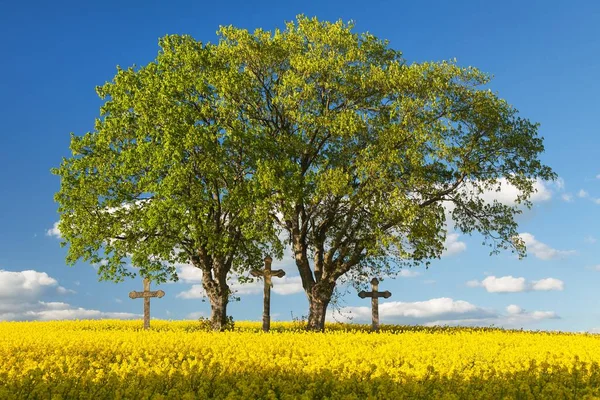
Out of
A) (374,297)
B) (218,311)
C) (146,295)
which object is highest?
(146,295)

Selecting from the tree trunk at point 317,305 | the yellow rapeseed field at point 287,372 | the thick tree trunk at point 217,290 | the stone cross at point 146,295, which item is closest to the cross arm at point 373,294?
the tree trunk at point 317,305

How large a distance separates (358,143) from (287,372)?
65.4ft

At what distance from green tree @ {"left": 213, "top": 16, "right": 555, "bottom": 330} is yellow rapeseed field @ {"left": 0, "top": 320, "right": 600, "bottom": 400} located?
1085 centimetres

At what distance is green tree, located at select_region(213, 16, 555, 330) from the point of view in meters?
29.4

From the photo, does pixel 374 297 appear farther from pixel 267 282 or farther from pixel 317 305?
pixel 267 282

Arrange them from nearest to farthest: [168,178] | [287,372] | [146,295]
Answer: [287,372] → [168,178] → [146,295]

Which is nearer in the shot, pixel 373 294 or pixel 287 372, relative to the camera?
pixel 287 372

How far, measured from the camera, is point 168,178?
93.5 ft

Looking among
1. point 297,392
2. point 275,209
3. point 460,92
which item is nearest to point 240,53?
point 275,209

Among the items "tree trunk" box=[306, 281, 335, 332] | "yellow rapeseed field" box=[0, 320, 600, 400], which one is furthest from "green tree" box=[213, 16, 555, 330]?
"yellow rapeseed field" box=[0, 320, 600, 400]

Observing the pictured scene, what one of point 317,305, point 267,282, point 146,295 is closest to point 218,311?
point 267,282

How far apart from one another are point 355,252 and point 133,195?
1116 cm

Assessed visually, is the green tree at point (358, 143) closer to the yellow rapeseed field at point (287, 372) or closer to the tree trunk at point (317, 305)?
the tree trunk at point (317, 305)

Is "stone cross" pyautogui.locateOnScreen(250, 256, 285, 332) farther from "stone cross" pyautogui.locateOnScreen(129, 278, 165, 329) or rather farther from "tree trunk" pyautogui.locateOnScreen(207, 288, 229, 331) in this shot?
"stone cross" pyautogui.locateOnScreen(129, 278, 165, 329)
